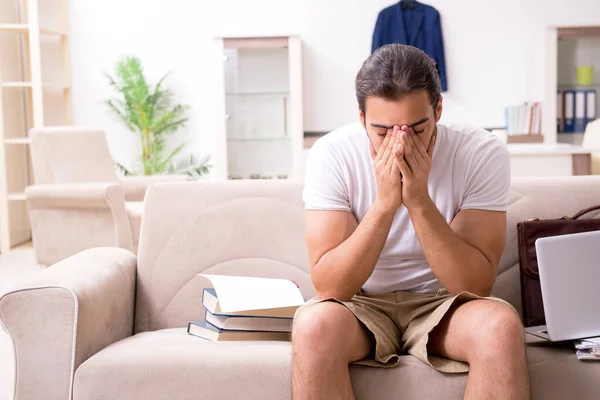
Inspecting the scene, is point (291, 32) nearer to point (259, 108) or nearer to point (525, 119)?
point (259, 108)

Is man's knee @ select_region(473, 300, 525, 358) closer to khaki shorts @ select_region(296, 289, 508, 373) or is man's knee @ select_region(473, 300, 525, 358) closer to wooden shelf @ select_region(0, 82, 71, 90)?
khaki shorts @ select_region(296, 289, 508, 373)

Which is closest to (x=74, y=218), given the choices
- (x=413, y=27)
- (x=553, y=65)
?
(x=413, y=27)

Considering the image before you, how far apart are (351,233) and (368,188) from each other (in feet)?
0.43

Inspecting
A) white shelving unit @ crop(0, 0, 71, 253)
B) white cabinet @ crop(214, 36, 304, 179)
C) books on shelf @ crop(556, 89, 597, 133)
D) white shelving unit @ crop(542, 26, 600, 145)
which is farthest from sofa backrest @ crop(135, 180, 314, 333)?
books on shelf @ crop(556, 89, 597, 133)

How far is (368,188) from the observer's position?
2.10 metres

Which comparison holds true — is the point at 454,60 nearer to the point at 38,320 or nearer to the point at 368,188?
the point at 368,188

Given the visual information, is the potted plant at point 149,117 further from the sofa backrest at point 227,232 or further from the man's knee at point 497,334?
the man's knee at point 497,334

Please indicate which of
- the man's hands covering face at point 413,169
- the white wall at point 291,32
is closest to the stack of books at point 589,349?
the man's hands covering face at point 413,169

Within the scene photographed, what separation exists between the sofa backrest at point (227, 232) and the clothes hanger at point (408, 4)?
4784 millimetres

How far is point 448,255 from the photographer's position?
1941 millimetres

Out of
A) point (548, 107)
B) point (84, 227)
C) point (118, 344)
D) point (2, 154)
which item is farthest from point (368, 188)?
point (548, 107)

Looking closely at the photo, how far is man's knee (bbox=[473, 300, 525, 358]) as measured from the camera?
5.65 ft

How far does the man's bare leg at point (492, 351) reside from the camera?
1.71 m

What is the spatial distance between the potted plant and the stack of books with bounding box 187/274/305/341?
4690 mm
